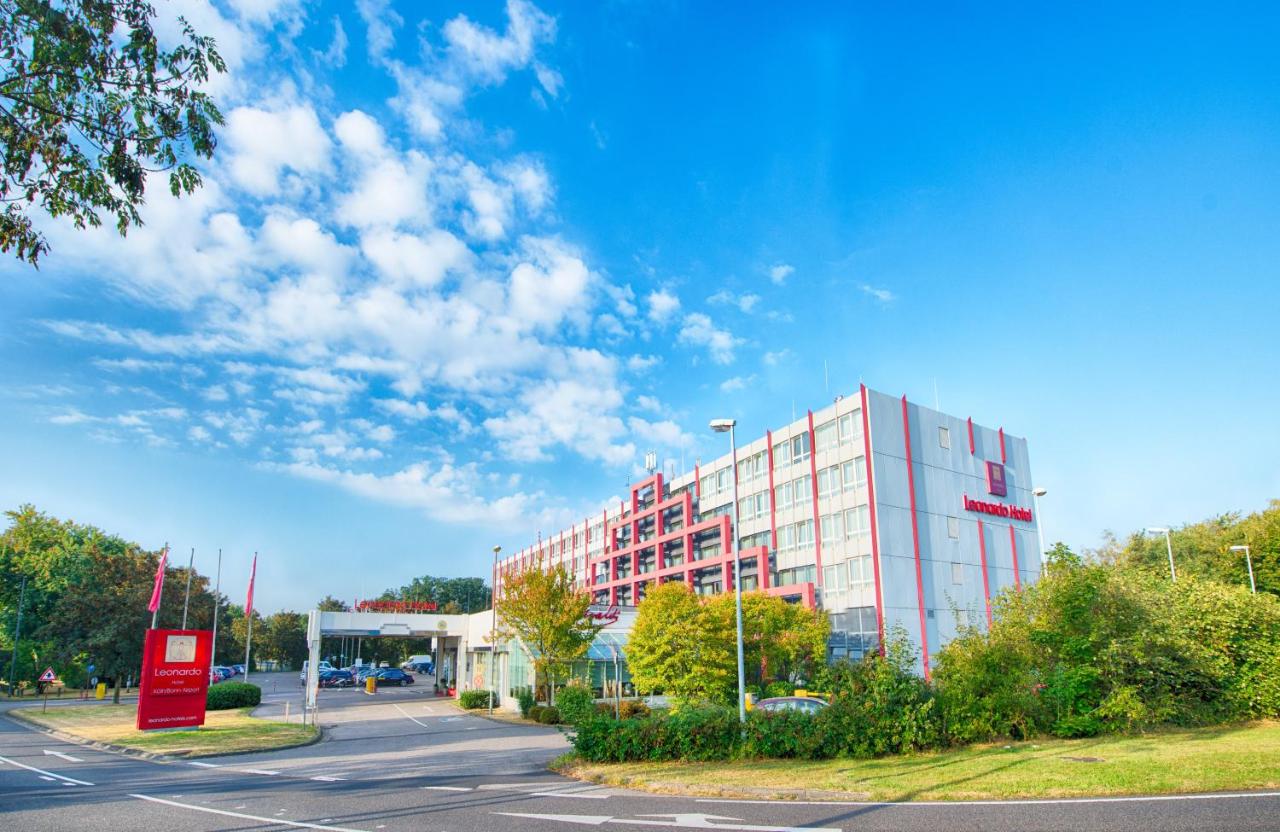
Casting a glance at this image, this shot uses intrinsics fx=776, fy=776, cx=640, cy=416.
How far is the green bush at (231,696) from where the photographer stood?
38906 mm

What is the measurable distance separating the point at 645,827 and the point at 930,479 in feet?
137

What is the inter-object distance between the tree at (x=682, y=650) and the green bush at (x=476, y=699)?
13.4 meters

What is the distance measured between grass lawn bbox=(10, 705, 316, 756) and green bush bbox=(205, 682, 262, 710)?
2.99 feet

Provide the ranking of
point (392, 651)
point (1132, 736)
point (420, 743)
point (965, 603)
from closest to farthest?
point (1132, 736), point (420, 743), point (965, 603), point (392, 651)

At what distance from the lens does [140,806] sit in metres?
13.9

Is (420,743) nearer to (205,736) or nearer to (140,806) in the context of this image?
(205,736)

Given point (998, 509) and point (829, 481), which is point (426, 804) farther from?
point (998, 509)

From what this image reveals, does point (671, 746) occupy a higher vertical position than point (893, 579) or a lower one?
lower

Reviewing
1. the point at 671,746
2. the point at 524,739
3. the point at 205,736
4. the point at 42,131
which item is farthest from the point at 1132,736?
the point at 205,736

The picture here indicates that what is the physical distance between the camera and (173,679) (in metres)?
28.2

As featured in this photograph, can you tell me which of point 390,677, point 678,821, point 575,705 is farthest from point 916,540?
point 390,677


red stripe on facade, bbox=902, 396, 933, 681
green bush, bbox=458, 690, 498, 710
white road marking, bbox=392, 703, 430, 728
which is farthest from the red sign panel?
red stripe on facade, bbox=902, 396, 933, 681

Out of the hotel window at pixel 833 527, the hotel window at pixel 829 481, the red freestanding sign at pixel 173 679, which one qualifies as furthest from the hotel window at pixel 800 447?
the red freestanding sign at pixel 173 679

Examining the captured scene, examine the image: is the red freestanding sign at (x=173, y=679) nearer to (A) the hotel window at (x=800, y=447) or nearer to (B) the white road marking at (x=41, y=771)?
(B) the white road marking at (x=41, y=771)
